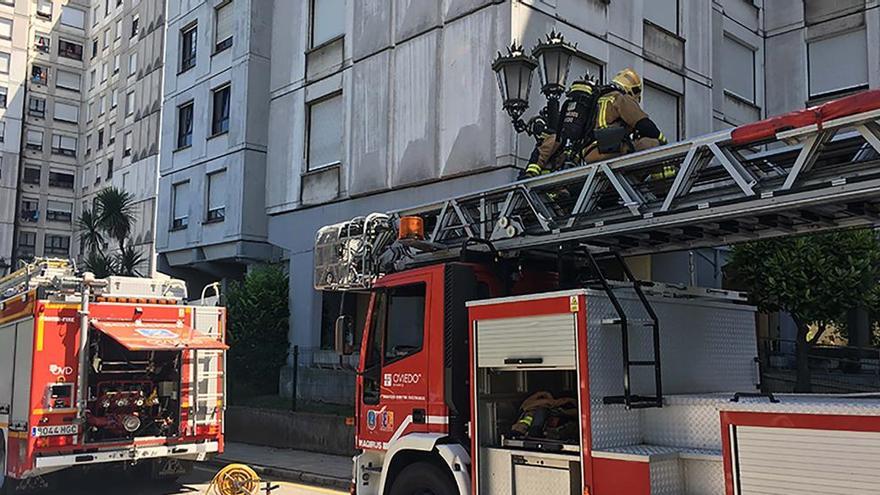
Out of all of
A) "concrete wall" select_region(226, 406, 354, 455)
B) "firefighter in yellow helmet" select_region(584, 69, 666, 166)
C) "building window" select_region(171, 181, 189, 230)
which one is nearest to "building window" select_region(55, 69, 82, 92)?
"building window" select_region(171, 181, 189, 230)

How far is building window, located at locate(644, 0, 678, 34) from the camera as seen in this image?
18.1 meters

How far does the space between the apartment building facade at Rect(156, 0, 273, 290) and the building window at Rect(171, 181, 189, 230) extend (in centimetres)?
3

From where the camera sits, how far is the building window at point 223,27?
2461 cm

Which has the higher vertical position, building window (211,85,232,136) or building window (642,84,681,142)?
building window (211,85,232,136)

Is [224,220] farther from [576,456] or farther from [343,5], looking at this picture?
[576,456]

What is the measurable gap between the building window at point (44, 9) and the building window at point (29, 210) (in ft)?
40.5

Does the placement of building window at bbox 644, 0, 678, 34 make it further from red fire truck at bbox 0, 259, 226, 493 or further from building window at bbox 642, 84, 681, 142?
Result: red fire truck at bbox 0, 259, 226, 493

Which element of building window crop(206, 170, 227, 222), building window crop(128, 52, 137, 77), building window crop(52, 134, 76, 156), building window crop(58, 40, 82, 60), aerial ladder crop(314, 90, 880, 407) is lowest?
aerial ladder crop(314, 90, 880, 407)

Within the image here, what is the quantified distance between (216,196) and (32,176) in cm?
3512

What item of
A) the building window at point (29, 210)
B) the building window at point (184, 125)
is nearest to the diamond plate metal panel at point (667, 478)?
the building window at point (184, 125)

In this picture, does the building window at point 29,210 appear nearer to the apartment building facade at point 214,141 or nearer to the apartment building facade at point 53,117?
the apartment building facade at point 53,117

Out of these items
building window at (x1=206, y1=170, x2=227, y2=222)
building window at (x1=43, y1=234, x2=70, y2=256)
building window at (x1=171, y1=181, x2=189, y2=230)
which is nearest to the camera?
building window at (x1=206, y1=170, x2=227, y2=222)

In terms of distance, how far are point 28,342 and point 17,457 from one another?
55.0 inches

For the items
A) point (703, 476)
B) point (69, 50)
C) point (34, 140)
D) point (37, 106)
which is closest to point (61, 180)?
point (34, 140)
